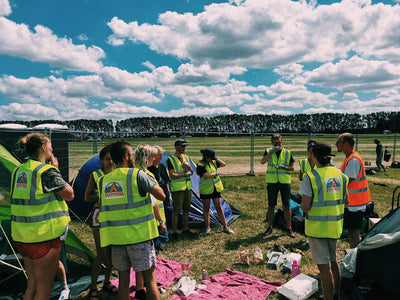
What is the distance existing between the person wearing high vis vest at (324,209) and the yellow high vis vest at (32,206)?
281 centimetres

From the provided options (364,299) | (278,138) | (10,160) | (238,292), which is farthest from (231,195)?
(10,160)

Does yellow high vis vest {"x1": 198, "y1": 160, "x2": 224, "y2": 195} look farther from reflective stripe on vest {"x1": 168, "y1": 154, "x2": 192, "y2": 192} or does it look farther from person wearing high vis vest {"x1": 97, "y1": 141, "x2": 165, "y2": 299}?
person wearing high vis vest {"x1": 97, "y1": 141, "x2": 165, "y2": 299}

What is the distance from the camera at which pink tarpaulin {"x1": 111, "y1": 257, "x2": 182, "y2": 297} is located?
3895 millimetres

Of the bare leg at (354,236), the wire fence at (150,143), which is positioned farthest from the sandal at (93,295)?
the bare leg at (354,236)

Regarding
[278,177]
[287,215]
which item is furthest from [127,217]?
[287,215]

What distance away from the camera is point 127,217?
2576 mm

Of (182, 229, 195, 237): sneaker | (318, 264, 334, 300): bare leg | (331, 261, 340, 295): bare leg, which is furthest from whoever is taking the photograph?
(182, 229, 195, 237): sneaker

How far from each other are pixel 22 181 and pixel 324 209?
3.28 m

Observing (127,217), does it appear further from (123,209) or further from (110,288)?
(110,288)

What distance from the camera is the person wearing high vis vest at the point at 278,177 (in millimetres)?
5531

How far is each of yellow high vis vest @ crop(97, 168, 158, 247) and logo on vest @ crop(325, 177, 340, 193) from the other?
6.79 feet

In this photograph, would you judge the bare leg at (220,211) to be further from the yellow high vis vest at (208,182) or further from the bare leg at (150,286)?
the bare leg at (150,286)

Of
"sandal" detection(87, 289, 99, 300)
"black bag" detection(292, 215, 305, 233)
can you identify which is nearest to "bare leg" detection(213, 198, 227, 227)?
"black bag" detection(292, 215, 305, 233)

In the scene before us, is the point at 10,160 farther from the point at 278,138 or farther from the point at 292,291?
the point at 278,138
